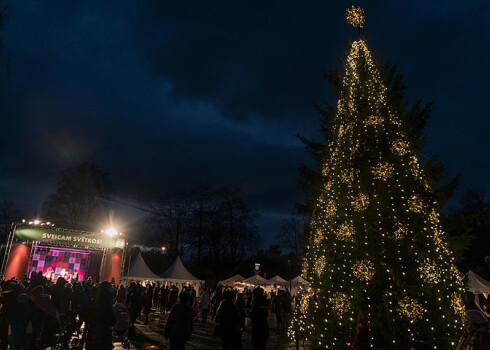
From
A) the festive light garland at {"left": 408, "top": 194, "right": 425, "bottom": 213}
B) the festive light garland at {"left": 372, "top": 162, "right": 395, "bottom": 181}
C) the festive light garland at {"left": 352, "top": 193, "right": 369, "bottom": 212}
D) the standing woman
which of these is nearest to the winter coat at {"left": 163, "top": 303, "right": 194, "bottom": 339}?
the standing woman

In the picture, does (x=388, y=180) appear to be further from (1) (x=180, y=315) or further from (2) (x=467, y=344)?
(1) (x=180, y=315)

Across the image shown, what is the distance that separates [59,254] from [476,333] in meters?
25.8

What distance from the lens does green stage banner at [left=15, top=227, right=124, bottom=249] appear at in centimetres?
1680

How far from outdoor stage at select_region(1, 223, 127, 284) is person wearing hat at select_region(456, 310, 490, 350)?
1650cm

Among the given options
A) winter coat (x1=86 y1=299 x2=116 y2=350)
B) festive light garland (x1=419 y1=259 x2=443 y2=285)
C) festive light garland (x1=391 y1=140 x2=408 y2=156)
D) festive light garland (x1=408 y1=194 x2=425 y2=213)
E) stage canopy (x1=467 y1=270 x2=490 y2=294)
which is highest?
festive light garland (x1=391 y1=140 x2=408 y2=156)

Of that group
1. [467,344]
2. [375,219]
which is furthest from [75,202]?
[467,344]

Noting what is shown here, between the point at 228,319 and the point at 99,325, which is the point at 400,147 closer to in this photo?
the point at 228,319

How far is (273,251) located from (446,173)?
69668mm

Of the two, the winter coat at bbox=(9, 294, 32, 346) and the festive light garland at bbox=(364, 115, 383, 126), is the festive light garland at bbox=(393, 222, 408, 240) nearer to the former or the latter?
the festive light garland at bbox=(364, 115, 383, 126)

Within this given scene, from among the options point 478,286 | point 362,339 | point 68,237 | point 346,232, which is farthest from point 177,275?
point 478,286

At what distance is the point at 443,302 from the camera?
7.34 m

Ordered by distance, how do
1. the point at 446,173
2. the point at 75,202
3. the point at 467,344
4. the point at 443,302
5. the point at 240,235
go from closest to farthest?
the point at 467,344 → the point at 443,302 → the point at 446,173 → the point at 75,202 → the point at 240,235

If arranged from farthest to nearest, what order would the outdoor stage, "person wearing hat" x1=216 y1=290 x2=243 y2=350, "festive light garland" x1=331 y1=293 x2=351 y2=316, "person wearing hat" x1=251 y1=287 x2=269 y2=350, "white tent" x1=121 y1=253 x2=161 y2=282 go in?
"white tent" x1=121 y1=253 x2=161 y2=282
the outdoor stage
"festive light garland" x1=331 y1=293 x2=351 y2=316
"person wearing hat" x1=251 y1=287 x2=269 y2=350
"person wearing hat" x1=216 y1=290 x2=243 y2=350

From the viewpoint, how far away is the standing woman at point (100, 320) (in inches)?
192
